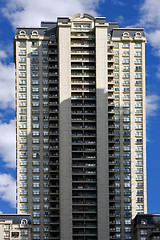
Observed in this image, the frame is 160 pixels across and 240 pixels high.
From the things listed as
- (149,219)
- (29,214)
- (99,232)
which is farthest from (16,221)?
(149,219)

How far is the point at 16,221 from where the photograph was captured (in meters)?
198

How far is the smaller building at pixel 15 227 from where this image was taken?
641ft

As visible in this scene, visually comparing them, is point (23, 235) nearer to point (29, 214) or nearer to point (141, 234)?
point (29, 214)

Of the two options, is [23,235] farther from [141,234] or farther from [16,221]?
[141,234]

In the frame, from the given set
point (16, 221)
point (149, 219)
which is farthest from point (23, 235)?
point (149, 219)

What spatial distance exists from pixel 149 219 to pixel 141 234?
4.66 meters

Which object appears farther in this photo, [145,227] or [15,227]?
[145,227]

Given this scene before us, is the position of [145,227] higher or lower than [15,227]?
lower

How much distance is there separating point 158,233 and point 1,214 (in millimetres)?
42871

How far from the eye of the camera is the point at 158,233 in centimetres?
19662

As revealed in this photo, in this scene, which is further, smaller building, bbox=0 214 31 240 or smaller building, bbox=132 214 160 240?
smaller building, bbox=132 214 160 240

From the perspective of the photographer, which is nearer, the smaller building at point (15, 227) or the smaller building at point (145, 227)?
the smaller building at point (15, 227)

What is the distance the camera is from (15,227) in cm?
19700

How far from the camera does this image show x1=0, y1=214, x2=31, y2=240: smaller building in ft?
641
